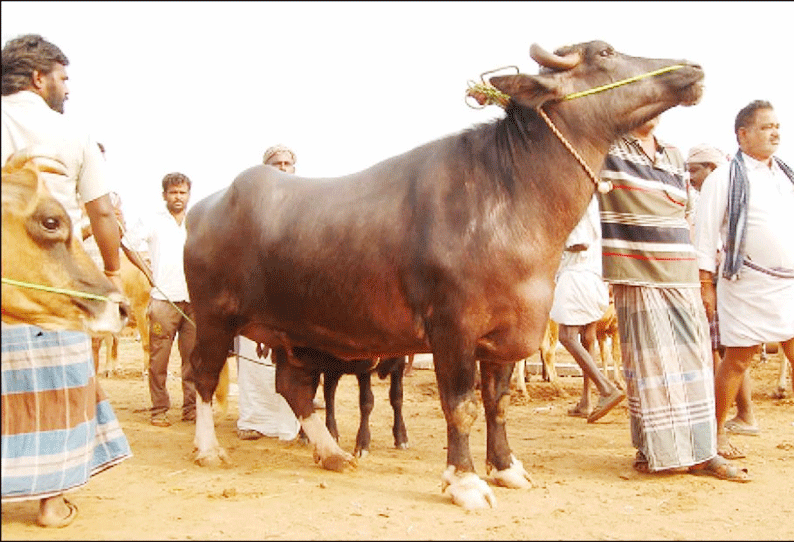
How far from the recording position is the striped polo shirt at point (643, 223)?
5.35m

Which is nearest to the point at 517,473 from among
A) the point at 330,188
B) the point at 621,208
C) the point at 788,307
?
the point at 621,208

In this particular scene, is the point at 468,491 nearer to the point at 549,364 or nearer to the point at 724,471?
the point at 724,471

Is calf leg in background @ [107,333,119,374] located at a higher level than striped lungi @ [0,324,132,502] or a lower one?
A: lower

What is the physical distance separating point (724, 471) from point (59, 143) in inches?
177

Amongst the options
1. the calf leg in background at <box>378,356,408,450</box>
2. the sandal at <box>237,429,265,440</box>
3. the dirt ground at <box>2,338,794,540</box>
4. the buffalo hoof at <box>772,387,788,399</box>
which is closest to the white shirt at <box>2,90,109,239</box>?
the dirt ground at <box>2,338,794,540</box>

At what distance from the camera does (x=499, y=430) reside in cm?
513

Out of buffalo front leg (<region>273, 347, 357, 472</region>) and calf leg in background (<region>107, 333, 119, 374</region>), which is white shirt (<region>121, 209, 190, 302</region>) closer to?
buffalo front leg (<region>273, 347, 357, 472</region>)

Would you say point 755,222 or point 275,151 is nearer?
point 755,222

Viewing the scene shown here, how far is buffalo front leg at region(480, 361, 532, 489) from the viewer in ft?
16.5

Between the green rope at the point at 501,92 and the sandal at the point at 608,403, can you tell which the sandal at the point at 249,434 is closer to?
the sandal at the point at 608,403

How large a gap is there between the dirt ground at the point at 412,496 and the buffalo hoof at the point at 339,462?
68mm

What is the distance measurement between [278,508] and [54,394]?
1.31 metres

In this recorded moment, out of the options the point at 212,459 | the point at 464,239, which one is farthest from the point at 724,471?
the point at 212,459

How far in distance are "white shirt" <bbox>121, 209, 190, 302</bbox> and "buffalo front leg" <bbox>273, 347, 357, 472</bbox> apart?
8.20 ft
